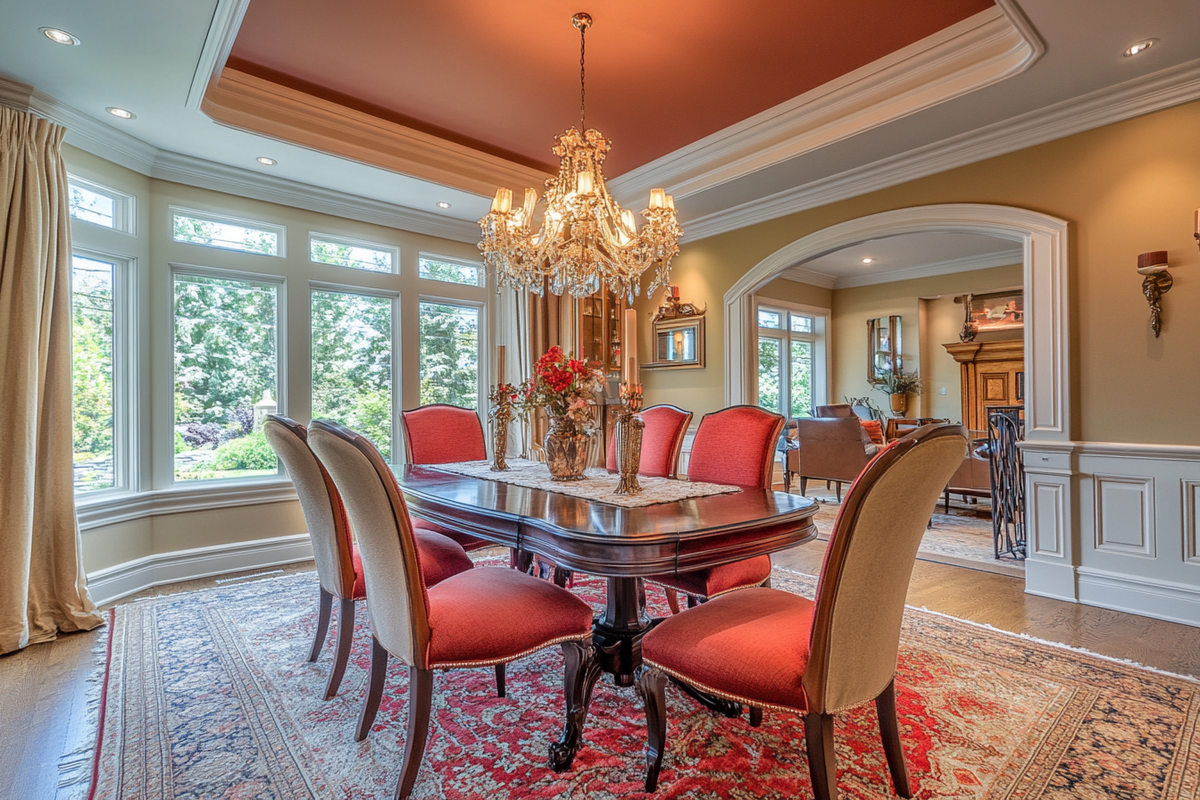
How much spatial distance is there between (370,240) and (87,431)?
2.16m

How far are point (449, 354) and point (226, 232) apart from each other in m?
1.75

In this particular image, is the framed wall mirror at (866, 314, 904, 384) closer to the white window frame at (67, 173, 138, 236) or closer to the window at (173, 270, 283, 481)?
the window at (173, 270, 283, 481)

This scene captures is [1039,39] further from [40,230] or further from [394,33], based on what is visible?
[40,230]

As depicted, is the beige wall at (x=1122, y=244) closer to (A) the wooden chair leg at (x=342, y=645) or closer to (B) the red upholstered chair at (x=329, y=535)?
(B) the red upholstered chair at (x=329, y=535)

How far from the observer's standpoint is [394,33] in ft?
9.34

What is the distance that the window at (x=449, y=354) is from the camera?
480 cm

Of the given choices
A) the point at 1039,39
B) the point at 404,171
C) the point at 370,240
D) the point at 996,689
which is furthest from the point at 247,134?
Result: the point at 996,689

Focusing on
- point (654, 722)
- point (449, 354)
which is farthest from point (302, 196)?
point (654, 722)

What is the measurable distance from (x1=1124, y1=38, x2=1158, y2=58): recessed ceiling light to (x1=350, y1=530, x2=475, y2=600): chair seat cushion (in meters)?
3.63

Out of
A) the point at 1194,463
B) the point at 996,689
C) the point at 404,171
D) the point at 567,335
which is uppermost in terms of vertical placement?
the point at 404,171

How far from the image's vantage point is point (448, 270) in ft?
16.2

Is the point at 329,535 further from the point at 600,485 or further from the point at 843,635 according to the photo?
the point at 843,635

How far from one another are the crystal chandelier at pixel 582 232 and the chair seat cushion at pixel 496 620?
176 centimetres

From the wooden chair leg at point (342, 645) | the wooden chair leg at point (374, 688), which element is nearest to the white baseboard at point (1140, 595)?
the wooden chair leg at point (374, 688)
